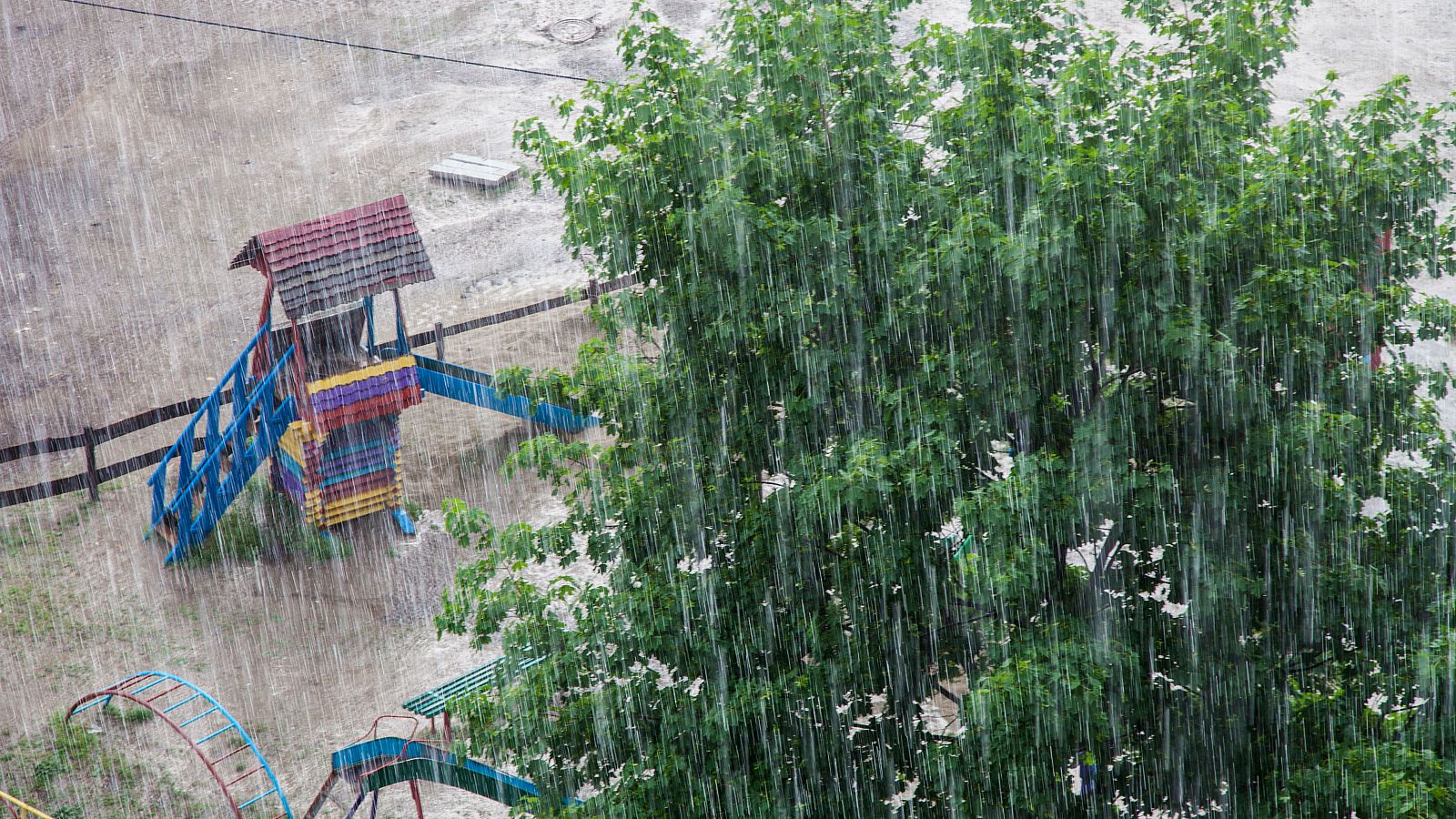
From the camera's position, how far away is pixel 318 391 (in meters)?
13.1

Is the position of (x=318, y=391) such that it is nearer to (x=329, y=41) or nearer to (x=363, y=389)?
(x=363, y=389)

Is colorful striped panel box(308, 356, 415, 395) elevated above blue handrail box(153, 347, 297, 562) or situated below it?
above

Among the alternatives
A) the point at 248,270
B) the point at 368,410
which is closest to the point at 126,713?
the point at 368,410

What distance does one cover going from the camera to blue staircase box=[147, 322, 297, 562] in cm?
1336

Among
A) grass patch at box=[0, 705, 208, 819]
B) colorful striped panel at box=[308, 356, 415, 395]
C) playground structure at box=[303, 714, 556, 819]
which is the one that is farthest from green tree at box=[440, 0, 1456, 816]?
colorful striped panel at box=[308, 356, 415, 395]

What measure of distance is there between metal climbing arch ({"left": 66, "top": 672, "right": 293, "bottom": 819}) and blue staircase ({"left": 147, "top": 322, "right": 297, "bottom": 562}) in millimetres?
2220

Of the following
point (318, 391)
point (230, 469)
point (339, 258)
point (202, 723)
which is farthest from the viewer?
point (230, 469)

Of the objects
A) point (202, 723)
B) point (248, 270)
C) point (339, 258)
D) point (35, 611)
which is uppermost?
point (339, 258)

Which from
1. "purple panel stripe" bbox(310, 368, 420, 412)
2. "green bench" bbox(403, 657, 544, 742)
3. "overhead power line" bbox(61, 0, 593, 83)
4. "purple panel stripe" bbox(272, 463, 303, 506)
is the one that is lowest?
"green bench" bbox(403, 657, 544, 742)

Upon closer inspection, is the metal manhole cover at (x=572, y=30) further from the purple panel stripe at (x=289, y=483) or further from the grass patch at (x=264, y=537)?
the grass patch at (x=264, y=537)

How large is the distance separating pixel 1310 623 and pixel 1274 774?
0.77 m

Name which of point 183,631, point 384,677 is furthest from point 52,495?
point 384,677

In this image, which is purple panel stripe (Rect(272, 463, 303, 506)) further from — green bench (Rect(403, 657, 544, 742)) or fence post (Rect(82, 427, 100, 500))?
green bench (Rect(403, 657, 544, 742))

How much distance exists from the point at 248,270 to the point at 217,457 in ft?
21.7
